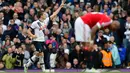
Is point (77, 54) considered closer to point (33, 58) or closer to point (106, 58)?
point (106, 58)

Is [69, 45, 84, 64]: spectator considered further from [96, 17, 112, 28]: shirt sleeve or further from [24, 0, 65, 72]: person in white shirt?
[96, 17, 112, 28]: shirt sleeve

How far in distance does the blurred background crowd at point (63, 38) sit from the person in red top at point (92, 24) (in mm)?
4035

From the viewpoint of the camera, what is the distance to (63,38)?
844 inches

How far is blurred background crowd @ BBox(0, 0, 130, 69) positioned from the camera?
66.4 feet

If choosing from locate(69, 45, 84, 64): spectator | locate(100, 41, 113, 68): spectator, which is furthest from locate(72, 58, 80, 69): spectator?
locate(100, 41, 113, 68): spectator

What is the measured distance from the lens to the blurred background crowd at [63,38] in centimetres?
2025

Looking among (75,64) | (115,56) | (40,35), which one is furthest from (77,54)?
(40,35)

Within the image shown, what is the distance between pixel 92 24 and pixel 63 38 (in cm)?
643

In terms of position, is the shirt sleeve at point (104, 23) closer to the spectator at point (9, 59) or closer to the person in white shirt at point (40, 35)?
the person in white shirt at point (40, 35)

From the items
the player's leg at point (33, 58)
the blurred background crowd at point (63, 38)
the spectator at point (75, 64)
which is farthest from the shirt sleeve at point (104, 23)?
the spectator at point (75, 64)

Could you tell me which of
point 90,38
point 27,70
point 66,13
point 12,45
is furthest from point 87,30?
point 66,13

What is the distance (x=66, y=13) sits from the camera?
22.7 m

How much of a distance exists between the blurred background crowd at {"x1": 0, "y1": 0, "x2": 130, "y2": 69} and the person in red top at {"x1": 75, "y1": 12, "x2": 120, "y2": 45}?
13.2 ft

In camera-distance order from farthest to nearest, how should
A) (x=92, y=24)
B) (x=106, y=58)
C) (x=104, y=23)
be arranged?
(x=106, y=58)
(x=92, y=24)
(x=104, y=23)
